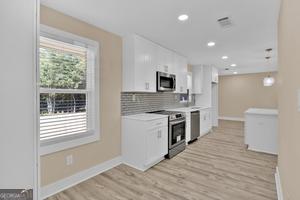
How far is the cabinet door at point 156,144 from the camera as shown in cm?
294

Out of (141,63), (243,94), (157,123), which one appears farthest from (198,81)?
(243,94)

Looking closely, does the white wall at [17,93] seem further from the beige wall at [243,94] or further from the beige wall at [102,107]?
the beige wall at [243,94]

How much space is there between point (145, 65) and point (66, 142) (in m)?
1.98

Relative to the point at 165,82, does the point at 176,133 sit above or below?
below

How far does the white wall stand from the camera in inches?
34.0

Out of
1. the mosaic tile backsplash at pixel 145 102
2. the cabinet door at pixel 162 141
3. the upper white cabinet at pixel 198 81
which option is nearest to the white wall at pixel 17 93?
the mosaic tile backsplash at pixel 145 102

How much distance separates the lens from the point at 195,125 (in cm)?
462

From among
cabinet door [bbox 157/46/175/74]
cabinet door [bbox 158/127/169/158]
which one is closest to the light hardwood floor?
cabinet door [bbox 158/127/169/158]

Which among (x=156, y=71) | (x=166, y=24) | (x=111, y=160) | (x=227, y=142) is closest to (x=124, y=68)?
(x=156, y=71)

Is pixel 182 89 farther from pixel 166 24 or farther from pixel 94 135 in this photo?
pixel 94 135

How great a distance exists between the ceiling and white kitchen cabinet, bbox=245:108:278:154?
1.64 meters

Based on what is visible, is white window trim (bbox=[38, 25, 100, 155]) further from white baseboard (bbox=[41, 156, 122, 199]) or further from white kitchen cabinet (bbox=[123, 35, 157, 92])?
white kitchen cabinet (bbox=[123, 35, 157, 92])

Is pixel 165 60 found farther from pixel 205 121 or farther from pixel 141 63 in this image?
pixel 205 121

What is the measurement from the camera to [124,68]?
323 cm
